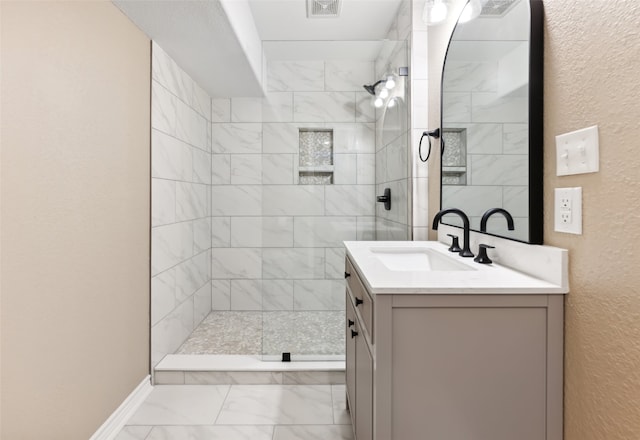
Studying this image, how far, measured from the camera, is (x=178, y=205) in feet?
8.57

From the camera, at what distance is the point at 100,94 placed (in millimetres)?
1655

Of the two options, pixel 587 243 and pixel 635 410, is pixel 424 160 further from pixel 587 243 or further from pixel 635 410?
pixel 635 410

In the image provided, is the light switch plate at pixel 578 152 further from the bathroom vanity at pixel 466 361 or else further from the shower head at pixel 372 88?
the shower head at pixel 372 88

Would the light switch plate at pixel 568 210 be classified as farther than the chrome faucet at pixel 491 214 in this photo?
No

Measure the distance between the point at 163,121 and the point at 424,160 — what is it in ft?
5.65

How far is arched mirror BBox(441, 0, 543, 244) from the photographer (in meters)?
1.08

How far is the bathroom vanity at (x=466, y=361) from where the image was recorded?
2.92ft

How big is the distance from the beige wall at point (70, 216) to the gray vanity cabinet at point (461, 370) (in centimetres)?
121

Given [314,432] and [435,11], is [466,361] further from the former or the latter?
[435,11]

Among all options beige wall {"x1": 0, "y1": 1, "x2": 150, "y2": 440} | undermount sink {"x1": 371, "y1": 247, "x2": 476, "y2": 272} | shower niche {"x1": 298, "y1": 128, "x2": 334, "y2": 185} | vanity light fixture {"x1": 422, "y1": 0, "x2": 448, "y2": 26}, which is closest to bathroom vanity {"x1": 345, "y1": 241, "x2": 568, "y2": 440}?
undermount sink {"x1": 371, "y1": 247, "x2": 476, "y2": 272}

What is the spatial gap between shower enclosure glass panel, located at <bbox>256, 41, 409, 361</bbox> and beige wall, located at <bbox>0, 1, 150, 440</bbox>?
2.77 ft

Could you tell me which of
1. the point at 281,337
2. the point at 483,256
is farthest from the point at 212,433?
the point at 483,256

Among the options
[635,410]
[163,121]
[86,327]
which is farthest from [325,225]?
[635,410]

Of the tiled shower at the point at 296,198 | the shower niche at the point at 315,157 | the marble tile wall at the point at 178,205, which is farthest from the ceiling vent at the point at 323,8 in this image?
the marble tile wall at the point at 178,205
